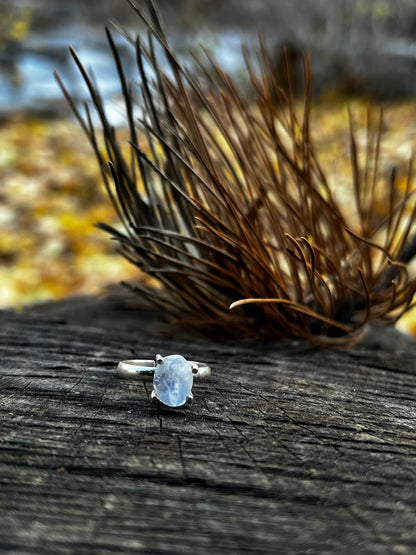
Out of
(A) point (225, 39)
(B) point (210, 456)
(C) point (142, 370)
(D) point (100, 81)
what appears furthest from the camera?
(A) point (225, 39)

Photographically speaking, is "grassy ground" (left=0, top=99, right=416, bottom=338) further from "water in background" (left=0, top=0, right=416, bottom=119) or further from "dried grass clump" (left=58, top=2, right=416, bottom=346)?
"dried grass clump" (left=58, top=2, right=416, bottom=346)

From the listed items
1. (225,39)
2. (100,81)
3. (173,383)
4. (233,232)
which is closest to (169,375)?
(173,383)

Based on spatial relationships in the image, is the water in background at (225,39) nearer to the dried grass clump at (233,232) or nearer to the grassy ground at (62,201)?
the grassy ground at (62,201)

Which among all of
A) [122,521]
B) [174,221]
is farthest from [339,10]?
[122,521]

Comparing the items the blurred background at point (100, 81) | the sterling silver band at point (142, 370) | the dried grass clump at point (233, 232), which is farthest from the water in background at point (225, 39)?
the sterling silver band at point (142, 370)

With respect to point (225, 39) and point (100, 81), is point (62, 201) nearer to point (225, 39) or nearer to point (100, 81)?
point (100, 81)

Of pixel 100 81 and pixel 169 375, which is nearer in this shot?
pixel 169 375
